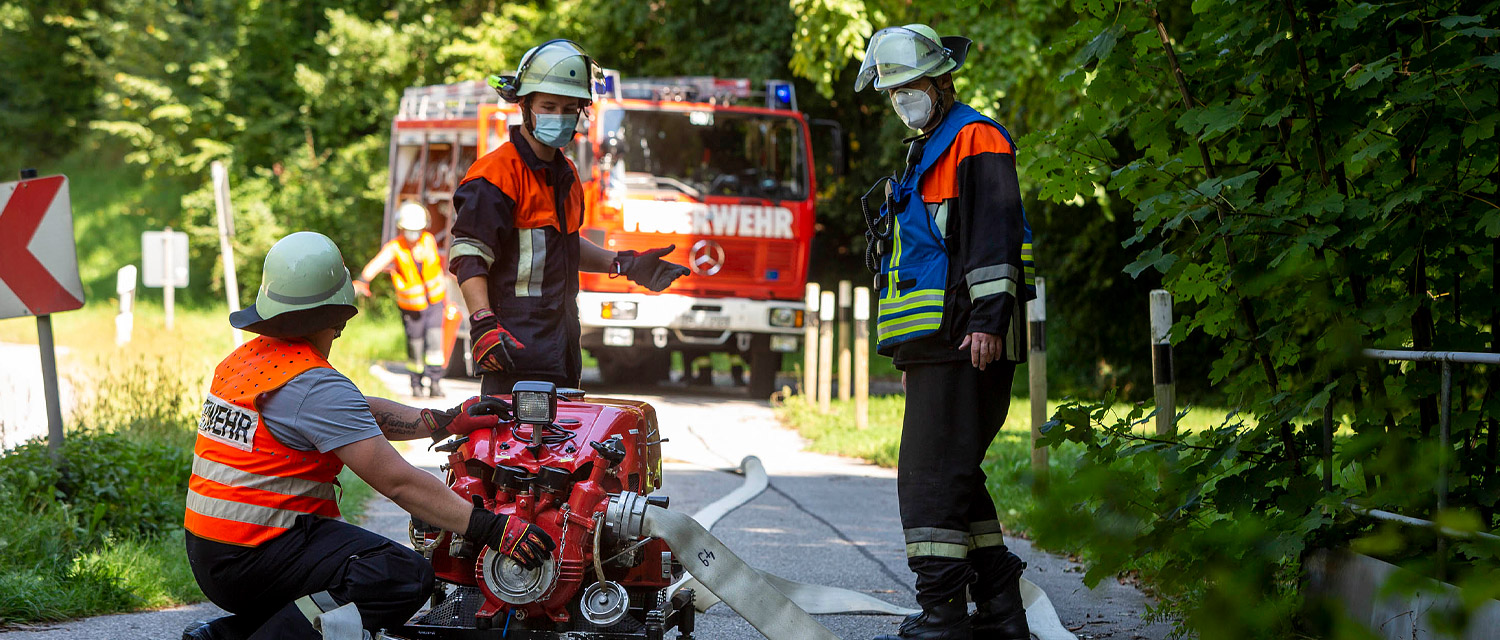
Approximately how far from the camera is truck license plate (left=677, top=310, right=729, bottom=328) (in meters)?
14.6

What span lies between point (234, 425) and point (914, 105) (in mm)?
2237

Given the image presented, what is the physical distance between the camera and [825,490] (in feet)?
29.0

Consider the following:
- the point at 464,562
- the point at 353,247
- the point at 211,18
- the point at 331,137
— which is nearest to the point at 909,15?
the point at 464,562

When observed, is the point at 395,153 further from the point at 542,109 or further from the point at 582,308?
the point at 542,109

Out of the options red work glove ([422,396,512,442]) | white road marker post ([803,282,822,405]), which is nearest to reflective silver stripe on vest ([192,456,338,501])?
red work glove ([422,396,512,442])

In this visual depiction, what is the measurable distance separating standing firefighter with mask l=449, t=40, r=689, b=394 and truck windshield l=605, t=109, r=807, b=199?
9.19 metres

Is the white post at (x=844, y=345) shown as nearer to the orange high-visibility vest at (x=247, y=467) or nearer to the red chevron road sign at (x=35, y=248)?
the red chevron road sign at (x=35, y=248)

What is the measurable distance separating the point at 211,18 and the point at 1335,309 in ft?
116

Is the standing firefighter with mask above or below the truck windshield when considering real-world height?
below

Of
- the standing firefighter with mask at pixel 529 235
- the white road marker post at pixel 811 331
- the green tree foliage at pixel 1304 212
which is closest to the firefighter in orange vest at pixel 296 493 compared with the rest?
the standing firefighter with mask at pixel 529 235

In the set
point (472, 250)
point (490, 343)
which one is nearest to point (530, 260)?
point (472, 250)

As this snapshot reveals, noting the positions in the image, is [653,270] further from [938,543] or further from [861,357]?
[861,357]

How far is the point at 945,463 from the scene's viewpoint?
13.8 feet

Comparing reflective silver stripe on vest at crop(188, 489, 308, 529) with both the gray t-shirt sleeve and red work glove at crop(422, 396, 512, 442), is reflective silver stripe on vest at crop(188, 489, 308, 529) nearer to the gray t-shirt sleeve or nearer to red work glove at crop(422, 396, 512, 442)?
the gray t-shirt sleeve
